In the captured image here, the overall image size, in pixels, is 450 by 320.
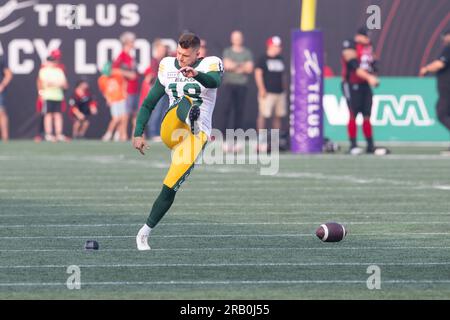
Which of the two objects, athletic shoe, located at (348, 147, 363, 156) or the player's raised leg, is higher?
the player's raised leg

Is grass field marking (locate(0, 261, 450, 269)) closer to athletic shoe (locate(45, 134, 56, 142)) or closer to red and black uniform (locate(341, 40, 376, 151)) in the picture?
red and black uniform (locate(341, 40, 376, 151))

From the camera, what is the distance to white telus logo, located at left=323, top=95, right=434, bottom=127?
26.4m

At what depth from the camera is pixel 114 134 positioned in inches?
1109

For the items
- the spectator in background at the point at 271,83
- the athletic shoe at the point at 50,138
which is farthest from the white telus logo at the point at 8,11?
the spectator in background at the point at 271,83

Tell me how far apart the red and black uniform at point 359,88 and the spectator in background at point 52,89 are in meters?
6.70

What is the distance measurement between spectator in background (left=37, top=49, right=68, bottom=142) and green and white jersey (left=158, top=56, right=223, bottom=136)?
52.5 feet

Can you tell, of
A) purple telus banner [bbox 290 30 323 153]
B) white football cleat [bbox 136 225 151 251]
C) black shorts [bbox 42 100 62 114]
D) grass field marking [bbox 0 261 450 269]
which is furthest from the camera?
black shorts [bbox 42 100 62 114]

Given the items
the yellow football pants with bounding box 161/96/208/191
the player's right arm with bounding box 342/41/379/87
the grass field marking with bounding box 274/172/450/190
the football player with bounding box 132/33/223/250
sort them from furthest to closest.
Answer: the player's right arm with bounding box 342/41/379/87 → the grass field marking with bounding box 274/172/450/190 → the yellow football pants with bounding box 161/96/208/191 → the football player with bounding box 132/33/223/250

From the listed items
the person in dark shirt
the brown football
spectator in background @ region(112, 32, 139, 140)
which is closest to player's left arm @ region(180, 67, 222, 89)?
the brown football

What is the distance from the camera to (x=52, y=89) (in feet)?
86.4

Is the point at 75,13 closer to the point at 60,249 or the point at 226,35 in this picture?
the point at 226,35

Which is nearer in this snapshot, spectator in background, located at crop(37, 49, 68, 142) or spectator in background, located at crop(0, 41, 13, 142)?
spectator in background, located at crop(37, 49, 68, 142)

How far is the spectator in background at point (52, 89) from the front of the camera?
26250 millimetres
